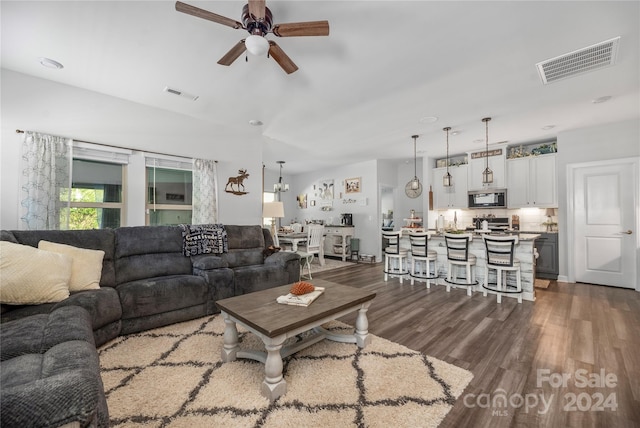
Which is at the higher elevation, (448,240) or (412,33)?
(412,33)

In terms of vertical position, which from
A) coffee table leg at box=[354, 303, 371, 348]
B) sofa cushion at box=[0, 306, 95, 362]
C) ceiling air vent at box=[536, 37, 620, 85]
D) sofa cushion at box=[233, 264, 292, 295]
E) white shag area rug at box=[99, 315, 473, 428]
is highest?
ceiling air vent at box=[536, 37, 620, 85]

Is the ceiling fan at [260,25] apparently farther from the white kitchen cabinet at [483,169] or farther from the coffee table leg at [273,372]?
the white kitchen cabinet at [483,169]

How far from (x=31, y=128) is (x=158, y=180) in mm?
1430

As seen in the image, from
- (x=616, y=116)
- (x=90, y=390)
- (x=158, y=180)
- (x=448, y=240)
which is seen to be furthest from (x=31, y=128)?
(x=616, y=116)

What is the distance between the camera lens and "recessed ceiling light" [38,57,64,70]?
2.61 metres

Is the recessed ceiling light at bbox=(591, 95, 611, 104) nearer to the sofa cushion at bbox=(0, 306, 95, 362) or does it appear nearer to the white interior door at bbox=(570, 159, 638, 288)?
the white interior door at bbox=(570, 159, 638, 288)

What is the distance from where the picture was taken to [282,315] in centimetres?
180

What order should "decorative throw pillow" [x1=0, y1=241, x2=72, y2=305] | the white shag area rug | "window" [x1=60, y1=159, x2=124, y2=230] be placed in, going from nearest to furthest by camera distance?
the white shag area rug, "decorative throw pillow" [x1=0, y1=241, x2=72, y2=305], "window" [x1=60, y1=159, x2=124, y2=230]

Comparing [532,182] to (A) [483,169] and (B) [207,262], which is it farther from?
(B) [207,262]

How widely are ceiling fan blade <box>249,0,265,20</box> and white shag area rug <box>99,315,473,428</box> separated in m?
2.50

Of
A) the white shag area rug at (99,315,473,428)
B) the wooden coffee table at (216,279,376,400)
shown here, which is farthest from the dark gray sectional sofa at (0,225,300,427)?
the wooden coffee table at (216,279,376,400)

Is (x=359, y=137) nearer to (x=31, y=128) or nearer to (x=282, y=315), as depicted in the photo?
(x=282, y=315)

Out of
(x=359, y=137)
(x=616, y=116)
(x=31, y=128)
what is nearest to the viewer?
(x=31, y=128)

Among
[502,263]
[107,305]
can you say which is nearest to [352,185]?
[502,263]
